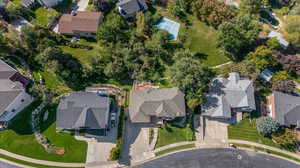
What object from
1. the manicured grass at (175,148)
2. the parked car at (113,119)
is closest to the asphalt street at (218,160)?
the manicured grass at (175,148)

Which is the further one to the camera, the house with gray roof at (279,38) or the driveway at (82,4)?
the driveway at (82,4)

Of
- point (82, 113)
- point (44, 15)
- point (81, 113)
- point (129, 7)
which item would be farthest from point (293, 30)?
point (44, 15)

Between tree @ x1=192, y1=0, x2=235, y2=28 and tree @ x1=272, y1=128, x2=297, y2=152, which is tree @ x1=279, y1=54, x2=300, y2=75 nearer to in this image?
tree @ x1=272, y1=128, x2=297, y2=152

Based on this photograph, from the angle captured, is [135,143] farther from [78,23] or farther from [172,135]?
[78,23]

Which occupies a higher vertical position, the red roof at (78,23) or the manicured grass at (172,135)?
the red roof at (78,23)

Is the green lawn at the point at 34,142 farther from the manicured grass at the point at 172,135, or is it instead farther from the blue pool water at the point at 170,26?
the blue pool water at the point at 170,26

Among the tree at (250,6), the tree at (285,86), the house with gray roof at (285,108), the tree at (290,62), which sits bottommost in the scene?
the house with gray roof at (285,108)

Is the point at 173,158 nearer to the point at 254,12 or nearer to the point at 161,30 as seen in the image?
the point at 161,30
